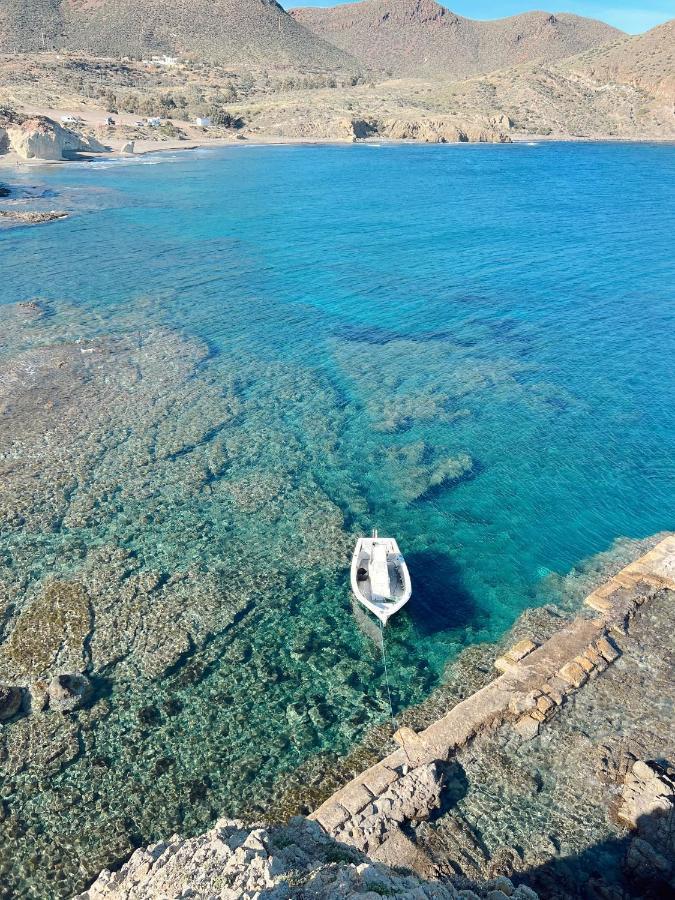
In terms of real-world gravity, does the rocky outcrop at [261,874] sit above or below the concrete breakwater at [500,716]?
above

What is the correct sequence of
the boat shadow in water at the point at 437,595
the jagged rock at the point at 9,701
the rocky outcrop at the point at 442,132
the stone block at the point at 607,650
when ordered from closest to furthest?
the jagged rock at the point at 9,701
the stone block at the point at 607,650
the boat shadow in water at the point at 437,595
the rocky outcrop at the point at 442,132

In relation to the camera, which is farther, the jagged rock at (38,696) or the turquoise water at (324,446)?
the turquoise water at (324,446)

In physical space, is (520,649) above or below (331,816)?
above

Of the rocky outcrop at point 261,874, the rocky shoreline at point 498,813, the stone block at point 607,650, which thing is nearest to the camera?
the rocky outcrop at point 261,874

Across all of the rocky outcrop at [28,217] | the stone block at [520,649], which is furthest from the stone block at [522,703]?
the rocky outcrop at [28,217]

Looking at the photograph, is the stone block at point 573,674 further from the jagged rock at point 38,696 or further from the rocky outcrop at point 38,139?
the rocky outcrop at point 38,139

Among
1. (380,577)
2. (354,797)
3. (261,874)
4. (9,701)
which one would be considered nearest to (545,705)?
(354,797)

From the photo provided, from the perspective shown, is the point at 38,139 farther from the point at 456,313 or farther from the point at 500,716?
the point at 500,716
